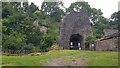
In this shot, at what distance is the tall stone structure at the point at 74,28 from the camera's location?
1334 inches

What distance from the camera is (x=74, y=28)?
35062 mm

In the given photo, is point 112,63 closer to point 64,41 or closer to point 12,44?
point 12,44

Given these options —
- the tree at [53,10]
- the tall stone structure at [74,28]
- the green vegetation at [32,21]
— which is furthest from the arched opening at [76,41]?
the tree at [53,10]

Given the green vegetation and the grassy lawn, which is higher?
the green vegetation

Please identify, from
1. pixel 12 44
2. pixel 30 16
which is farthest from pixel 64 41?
pixel 30 16

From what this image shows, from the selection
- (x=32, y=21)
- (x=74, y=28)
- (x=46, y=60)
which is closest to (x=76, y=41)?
(x=74, y=28)

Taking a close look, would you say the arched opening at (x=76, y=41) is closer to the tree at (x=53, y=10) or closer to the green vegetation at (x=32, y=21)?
the green vegetation at (x=32, y=21)

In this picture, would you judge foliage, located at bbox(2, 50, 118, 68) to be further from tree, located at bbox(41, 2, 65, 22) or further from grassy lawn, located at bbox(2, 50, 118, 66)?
tree, located at bbox(41, 2, 65, 22)

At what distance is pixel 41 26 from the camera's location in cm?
4328

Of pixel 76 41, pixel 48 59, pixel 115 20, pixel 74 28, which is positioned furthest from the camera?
pixel 115 20

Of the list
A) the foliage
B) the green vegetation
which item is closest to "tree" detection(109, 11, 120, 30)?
the green vegetation

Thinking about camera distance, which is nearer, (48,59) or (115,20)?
(48,59)

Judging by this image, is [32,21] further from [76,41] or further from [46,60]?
[46,60]

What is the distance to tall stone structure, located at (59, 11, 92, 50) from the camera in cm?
3388
